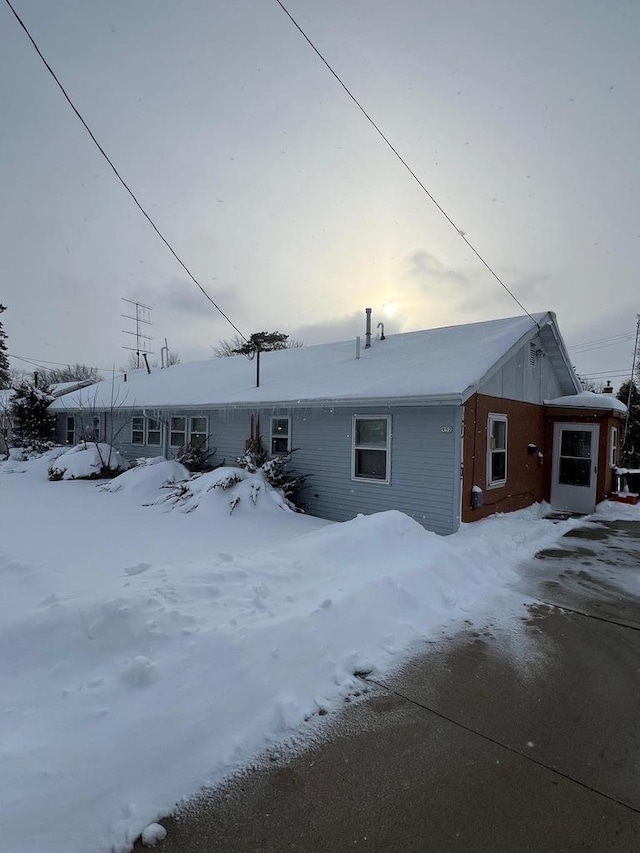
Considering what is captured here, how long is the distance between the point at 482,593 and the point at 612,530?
17.3 ft

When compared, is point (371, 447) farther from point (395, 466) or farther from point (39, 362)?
point (39, 362)

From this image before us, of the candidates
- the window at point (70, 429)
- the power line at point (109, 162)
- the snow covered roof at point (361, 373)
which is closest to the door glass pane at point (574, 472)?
the snow covered roof at point (361, 373)

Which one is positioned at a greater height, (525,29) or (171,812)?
(525,29)

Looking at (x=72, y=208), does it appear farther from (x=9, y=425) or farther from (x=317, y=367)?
(x=9, y=425)

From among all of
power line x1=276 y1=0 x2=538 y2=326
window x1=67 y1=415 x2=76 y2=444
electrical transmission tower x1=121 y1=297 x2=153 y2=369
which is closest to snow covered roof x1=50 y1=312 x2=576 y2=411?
power line x1=276 y1=0 x2=538 y2=326

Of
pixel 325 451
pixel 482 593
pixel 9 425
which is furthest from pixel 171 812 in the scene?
pixel 9 425

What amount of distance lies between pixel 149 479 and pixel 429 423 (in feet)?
23.3

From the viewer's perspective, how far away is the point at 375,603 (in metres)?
4.29

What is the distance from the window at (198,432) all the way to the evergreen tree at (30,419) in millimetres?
9402

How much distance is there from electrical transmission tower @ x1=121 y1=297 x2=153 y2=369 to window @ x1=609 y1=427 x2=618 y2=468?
64.5 feet

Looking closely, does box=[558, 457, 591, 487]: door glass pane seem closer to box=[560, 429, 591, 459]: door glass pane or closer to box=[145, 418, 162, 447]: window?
box=[560, 429, 591, 459]: door glass pane

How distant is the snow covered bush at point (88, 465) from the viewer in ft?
46.3

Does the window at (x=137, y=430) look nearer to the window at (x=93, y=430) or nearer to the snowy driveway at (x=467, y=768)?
the window at (x=93, y=430)

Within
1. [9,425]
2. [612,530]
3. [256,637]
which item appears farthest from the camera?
[9,425]
